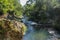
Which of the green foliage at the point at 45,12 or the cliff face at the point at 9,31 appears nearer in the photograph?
the cliff face at the point at 9,31

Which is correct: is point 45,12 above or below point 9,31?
below

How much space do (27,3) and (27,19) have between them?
5.94 metres

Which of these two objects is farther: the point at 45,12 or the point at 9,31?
the point at 45,12

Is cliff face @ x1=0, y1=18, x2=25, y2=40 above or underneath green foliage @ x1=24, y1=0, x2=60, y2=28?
above

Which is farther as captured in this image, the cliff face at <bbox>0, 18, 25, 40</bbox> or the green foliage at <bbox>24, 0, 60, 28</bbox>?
the green foliage at <bbox>24, 0, 60, 28</bbox>

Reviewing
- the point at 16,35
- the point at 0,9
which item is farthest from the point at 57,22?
the point at 16,35

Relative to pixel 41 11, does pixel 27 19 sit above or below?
below

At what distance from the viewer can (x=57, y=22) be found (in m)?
40.4

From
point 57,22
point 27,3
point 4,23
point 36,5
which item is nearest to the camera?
point 4,23

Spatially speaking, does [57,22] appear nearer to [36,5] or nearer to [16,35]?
[36,5]

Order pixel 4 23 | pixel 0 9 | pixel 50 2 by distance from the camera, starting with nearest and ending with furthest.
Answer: pixel 4 23 < pixel 0 9 < pixel 50 2

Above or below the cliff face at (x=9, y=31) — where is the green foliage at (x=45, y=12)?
below

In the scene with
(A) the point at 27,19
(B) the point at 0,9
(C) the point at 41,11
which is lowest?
(A) the point at 27,19

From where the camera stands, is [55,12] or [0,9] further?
[55,12]
